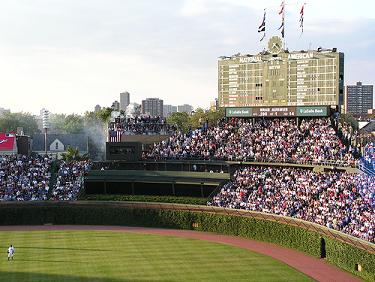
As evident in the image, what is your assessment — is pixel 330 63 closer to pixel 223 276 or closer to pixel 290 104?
pixel 290 104

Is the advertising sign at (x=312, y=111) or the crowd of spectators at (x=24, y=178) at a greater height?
the advertising sign at (x=312, y=111)

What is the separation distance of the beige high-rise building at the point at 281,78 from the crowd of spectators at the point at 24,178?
24618mm

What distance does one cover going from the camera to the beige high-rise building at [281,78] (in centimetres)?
6081

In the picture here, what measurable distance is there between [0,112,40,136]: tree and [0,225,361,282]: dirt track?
9465 centimetres

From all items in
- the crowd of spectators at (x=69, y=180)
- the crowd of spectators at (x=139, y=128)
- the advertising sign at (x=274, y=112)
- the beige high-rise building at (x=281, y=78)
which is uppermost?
the beige high-rise building at (x=281, y=78)

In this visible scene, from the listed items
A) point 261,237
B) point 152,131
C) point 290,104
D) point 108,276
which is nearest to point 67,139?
point 152,131

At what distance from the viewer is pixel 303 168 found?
58.3 metres

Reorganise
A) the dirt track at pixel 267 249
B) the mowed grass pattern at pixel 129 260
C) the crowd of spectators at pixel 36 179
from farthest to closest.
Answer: the crowd of spectators at pixel 36 179 → the dirt track at pixel 267 249 → the mowed grass pattern at pixel 129 260

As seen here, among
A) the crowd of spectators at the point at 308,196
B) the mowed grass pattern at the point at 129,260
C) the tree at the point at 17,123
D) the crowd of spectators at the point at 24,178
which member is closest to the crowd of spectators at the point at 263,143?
the crowd of spectators at the point at 308,196

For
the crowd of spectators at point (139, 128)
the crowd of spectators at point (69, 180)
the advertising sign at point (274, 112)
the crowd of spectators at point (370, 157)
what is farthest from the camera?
the crowd of spectators at point (139, 128)

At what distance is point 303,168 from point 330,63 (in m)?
12.7

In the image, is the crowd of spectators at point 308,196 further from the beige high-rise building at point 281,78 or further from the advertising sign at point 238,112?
the beige high-rise building at point 281,78

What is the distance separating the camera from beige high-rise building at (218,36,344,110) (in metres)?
60.8

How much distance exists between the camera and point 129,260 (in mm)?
41438
